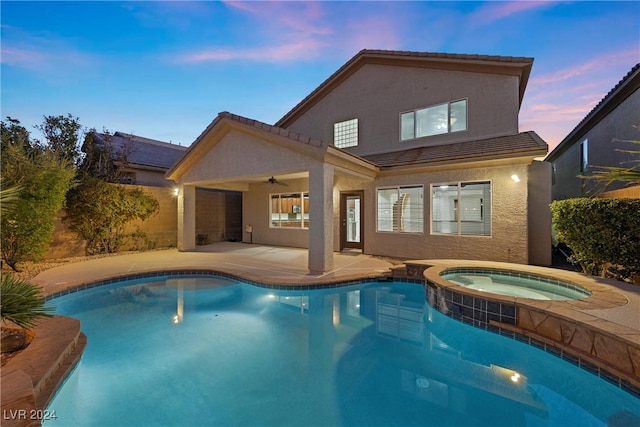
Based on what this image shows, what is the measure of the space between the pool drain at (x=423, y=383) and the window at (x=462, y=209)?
24.3 ft

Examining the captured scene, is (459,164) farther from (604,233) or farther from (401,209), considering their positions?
(604,233)

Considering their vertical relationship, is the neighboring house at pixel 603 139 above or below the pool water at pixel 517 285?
above

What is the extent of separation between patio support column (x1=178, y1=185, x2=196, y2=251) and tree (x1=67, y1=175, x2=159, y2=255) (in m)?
1.69

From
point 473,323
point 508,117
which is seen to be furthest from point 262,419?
point 508,117

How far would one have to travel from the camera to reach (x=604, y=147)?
1127 centimetres

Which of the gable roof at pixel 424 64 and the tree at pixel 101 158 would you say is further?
the tree at pixel 101 158

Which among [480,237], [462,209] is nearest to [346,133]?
[462,209]

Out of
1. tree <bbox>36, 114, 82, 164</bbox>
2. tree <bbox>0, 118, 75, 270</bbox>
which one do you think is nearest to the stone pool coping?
tree <bbox>0, 118, 75, 270</bbox>

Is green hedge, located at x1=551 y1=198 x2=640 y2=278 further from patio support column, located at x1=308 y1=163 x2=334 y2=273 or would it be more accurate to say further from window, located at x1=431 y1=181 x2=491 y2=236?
patio support column, located at x1=308 y1=163 x2=334 y2=273

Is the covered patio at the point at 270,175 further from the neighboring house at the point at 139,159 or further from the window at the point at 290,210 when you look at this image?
the neighboring house at the point at 139,159

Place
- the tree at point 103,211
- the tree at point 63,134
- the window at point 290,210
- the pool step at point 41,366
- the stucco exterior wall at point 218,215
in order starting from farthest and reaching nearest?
1. the stucco exterior wall at point 218,215
2. the window at point 290,210
3. the tree at point 63,134
4. the tree at point 103,211
5. the pool step at point 41,366

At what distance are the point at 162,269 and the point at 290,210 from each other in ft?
22.7

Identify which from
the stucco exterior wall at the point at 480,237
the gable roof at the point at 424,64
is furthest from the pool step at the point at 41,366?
the gable roof at the point at 424,64

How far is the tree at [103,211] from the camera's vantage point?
38.6 ft
